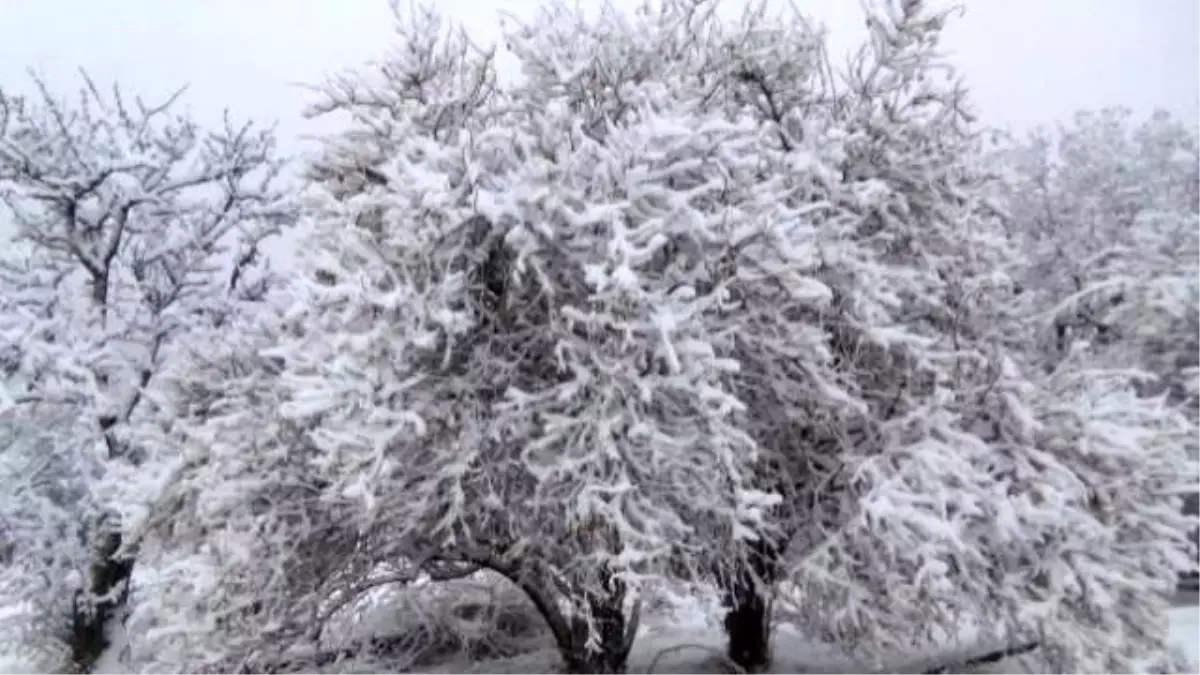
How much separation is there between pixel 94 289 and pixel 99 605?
4.86 m

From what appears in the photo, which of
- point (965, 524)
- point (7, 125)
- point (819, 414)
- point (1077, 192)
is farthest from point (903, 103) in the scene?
point (1077, 192)

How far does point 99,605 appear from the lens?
1852 centimetres

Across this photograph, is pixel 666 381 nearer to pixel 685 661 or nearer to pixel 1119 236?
pixel 685 661

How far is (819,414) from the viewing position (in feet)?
37.0

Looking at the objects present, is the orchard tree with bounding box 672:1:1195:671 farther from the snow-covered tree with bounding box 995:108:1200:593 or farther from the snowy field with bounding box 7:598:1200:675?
the snow-covered tree with bounding box 995:108:1200:593

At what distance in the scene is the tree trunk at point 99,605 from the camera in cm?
1786

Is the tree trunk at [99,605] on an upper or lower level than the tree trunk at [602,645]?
upper

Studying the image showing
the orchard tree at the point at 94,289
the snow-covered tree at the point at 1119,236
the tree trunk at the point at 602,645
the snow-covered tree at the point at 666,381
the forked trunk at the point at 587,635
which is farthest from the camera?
the snow-covered tree at the point at 1119,236

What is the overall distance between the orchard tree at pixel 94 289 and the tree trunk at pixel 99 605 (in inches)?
0.9

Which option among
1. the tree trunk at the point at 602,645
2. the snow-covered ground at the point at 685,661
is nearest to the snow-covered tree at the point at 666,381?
the tree trunk at the point at 602,645

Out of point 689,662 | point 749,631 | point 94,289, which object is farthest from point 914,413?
point 94,289

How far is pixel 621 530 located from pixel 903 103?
18.5ft

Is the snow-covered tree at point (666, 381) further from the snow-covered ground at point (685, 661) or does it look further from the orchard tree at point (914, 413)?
the snow-covered ground at point (685, 661)

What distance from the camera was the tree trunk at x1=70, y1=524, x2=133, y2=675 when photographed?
17859 millimetres
